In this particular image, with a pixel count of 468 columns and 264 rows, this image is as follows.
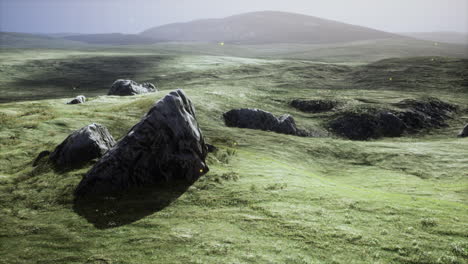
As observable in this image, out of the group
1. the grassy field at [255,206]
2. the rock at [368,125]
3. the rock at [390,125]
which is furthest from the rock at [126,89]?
the rock at [390,125]

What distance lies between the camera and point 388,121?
6619cm

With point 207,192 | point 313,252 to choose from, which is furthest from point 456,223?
point 207,192

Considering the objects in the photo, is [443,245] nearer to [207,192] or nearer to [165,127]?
[207,192]

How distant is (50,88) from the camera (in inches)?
4528

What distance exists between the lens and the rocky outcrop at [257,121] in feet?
181

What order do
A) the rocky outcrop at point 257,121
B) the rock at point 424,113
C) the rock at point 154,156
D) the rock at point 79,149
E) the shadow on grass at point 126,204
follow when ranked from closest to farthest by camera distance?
the shadow on grass at point 126,204 < the rock at point 154,156 < the rock at point 79,149 < the rocky outcrop at point 257,121 < the rock at point 424,113

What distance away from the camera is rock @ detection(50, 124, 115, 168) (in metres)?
26.6

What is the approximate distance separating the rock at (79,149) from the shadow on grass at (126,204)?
5.78 m

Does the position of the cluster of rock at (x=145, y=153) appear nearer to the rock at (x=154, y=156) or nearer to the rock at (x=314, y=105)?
the rock at (x=154, y=156)

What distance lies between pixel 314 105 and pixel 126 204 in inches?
2377

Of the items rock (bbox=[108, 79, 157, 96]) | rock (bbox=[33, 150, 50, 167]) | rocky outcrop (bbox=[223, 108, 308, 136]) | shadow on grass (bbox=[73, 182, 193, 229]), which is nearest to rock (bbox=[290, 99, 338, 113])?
rocky outcrop (bbox=[223, 108, 308, 136])

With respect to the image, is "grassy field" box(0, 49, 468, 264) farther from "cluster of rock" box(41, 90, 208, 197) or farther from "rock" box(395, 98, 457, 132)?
"rock" box(395, 98, 457, 132)

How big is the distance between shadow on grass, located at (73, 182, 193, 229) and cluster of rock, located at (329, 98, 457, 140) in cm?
4676

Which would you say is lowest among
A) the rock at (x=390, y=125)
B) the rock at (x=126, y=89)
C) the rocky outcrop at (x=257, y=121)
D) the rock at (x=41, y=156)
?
the rock at (x=390, y=125)
